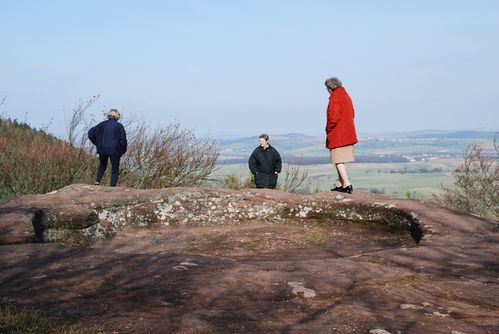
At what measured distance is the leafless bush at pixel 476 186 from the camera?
21562mm

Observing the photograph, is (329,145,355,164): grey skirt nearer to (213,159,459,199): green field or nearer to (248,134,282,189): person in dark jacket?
(248,134,282,189): person in dark jacket

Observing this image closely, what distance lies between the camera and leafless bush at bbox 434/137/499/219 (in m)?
21.6

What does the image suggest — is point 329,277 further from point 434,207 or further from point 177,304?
point 434,207

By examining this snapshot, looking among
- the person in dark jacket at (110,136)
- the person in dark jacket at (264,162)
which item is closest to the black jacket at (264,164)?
the person in dark jacket at (264,162)

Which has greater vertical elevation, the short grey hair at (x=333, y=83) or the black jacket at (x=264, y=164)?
the short grey hair at (x=333, y=83)

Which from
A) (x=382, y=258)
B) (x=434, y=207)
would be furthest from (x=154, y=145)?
(x=382, y=258)

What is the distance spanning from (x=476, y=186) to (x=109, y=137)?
16357 millimetres

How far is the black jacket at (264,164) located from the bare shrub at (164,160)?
504cm

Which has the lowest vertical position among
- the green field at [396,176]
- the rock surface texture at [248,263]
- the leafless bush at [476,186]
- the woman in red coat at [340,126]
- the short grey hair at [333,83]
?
the green field at [396,176]

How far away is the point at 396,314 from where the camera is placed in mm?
3988

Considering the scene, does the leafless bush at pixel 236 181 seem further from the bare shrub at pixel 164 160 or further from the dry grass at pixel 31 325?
the dry grass at pixel 31 325

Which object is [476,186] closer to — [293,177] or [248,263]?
[293,177]

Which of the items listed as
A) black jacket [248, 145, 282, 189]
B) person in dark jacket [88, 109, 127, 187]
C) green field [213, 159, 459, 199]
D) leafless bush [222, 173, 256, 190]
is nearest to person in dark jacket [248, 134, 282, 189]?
black jacket [248, 145, 282, 189]

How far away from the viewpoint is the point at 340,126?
8727mm
